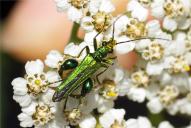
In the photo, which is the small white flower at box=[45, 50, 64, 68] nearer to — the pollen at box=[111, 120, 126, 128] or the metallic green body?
the metallic green body

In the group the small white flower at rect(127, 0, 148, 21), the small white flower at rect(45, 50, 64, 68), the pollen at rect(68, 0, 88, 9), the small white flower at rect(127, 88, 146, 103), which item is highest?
the pollen at rect(68, 0, 88, 9)

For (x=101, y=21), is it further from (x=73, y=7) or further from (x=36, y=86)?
(x=36, y=86)

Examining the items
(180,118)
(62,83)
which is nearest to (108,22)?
(62,83)

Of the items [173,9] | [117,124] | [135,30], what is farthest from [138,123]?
[173,9]

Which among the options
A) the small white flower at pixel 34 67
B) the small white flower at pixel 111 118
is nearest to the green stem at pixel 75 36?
the small white flower at pixel 34 67

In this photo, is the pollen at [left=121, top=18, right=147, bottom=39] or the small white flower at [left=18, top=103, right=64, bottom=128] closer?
the small white flower at [left=18, top=103, right=64, bottom=128]

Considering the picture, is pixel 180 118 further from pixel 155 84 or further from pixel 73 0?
pixel 73 0

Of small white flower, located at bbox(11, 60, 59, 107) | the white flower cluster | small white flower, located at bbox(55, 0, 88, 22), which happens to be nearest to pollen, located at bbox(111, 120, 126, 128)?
the white flower cluster

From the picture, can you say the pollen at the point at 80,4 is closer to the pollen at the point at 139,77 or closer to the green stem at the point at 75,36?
the green stem at the point at 75,36
